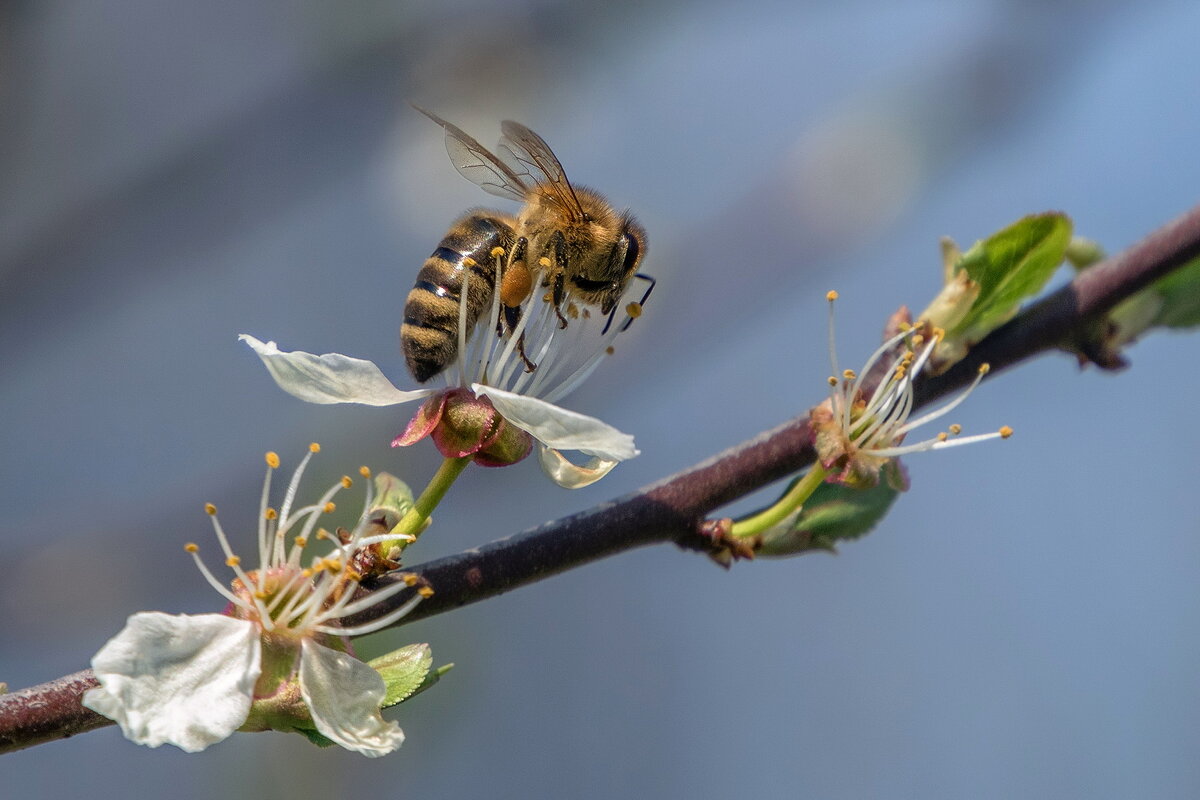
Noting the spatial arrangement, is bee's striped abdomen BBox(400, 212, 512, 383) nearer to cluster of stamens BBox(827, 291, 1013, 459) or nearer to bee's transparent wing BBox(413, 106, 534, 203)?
bee's transparent wing BBox(413, 106, 534, 203)

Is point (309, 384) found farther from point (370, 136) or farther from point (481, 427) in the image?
point (370, 136)

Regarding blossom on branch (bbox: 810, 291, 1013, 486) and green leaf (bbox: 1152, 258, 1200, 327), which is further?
green leaf (bbox: 1152, 258, 1200, 327)

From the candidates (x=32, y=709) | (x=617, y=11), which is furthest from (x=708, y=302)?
(x=32, y=709)

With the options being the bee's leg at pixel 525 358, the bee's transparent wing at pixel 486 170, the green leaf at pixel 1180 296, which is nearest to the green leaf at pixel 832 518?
the bee's leg at pixel 525 358

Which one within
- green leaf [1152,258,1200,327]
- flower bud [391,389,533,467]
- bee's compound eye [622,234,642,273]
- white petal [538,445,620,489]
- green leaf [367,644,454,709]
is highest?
bee's compound eye [622,234,642,273]

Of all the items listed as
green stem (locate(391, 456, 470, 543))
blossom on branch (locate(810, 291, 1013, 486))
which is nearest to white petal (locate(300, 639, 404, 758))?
green stem (locate(391, 456, 470, 543))

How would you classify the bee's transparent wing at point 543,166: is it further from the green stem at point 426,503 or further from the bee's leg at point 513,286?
the green stem at point 426,503

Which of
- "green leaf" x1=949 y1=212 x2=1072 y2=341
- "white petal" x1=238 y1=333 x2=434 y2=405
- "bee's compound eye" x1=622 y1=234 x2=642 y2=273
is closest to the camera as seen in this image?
"white petal" x1=238 y1=333 x2=434 y2=405
